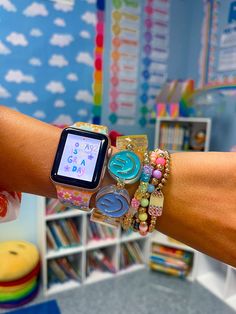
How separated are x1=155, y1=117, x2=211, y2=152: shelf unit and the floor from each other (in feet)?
3.75

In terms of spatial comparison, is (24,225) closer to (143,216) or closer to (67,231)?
(67,231)

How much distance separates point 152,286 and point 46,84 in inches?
72.0

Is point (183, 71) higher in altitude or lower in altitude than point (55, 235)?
higher

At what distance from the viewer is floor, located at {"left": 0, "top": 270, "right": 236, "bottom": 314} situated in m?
1.91

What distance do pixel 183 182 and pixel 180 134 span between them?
176 cm

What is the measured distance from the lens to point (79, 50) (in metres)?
2.09

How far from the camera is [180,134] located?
2254 millimetres

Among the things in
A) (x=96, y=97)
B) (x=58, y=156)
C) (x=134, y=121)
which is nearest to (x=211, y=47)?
(x=134, y=121)

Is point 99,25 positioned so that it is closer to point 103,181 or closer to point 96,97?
point 96,97

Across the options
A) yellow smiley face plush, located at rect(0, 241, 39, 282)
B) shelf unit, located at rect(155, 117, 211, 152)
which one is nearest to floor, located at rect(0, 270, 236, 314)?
yellow smiley face plush, located at rect(0, 241, 39, 282)

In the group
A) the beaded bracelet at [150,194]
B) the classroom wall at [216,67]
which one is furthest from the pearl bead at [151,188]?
the classroom wall at [216,67]

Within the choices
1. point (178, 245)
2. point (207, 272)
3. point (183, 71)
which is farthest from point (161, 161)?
point (183, 71)

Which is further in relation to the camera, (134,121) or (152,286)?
(134,121)

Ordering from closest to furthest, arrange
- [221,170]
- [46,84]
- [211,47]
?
[221,170], [46,84], [211,47]
